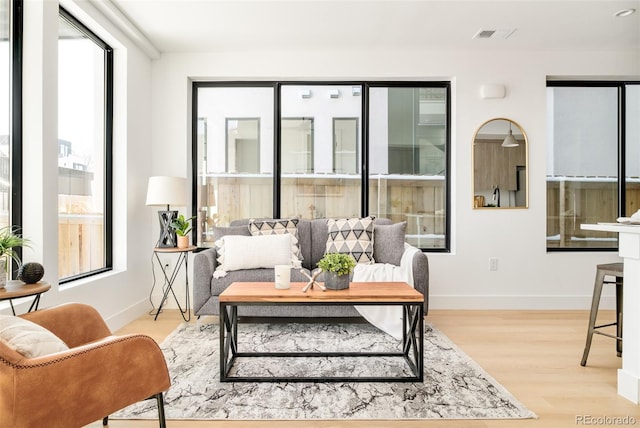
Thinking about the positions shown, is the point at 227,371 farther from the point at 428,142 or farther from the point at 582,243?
the point at 582,243

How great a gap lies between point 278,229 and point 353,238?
719 mm

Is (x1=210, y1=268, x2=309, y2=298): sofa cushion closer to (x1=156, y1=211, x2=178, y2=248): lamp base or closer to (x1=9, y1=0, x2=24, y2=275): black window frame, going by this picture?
(x1=156, y1=211, x2=178, y2=248): lamp base

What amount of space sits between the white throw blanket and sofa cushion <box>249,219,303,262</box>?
0.65 metres

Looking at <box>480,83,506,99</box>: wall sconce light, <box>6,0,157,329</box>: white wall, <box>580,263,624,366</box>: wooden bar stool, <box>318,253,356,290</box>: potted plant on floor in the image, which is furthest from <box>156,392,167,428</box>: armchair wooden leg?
<box>480,83,506,99</box>: wall sconce light

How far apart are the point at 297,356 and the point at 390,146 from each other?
8.69 ft

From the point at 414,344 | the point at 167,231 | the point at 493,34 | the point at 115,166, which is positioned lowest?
the point at 414,344

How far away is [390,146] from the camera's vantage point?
462cm

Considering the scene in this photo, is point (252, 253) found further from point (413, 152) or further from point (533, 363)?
point (533, 363)

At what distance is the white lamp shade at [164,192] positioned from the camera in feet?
12.6

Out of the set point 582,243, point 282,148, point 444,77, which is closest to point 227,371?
point 282,148

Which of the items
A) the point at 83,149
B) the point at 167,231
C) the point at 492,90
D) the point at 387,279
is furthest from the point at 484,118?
the point at 83,149

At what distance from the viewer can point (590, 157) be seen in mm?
4613

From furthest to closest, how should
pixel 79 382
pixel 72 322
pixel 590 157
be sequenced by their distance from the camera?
1. pixel 590 157
2. pixel 72 322
3. pixel 79 382

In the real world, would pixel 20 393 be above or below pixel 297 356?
above
